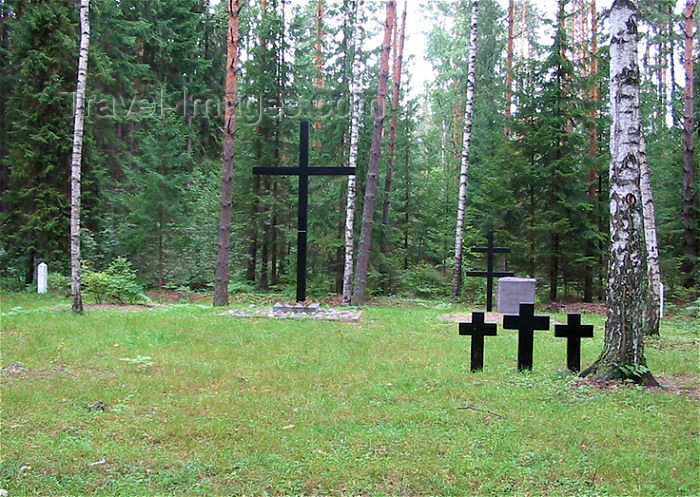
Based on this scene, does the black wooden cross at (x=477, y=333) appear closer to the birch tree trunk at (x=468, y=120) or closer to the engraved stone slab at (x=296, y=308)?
the engraved stone slab at (x=296, y=308)

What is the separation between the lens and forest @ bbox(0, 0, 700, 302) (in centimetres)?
1631

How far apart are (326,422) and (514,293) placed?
Answer: 9.42 metres

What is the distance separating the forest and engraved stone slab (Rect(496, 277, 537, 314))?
3.22 metres

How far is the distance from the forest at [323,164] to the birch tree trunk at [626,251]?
9079 millimetres

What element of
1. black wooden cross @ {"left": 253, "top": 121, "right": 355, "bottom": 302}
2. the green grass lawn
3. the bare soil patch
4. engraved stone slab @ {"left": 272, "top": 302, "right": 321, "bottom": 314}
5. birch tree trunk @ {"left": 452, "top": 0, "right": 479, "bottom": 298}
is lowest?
the green grass lawn

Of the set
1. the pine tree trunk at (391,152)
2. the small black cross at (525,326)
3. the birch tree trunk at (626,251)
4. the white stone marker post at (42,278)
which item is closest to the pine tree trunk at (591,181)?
the pine tree trunk at (391,152)

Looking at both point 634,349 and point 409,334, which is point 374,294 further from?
point 634,349

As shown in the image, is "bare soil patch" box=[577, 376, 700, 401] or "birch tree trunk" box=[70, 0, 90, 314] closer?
"bare soil patch" box=[577, 376, 700, 401]

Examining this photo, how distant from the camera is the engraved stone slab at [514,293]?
513 inches

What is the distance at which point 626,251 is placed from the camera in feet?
18.9

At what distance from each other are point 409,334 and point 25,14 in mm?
15287

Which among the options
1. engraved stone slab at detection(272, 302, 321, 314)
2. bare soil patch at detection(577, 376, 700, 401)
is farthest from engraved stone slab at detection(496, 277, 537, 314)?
bare soil patch at detection(577, 376, 700, 401)

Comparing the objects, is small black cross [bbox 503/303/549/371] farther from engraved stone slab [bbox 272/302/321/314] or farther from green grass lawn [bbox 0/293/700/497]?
engraved stone slab [bbox 272/302/321/314]

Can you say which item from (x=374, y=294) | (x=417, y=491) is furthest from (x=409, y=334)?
(x=374, y=294)
